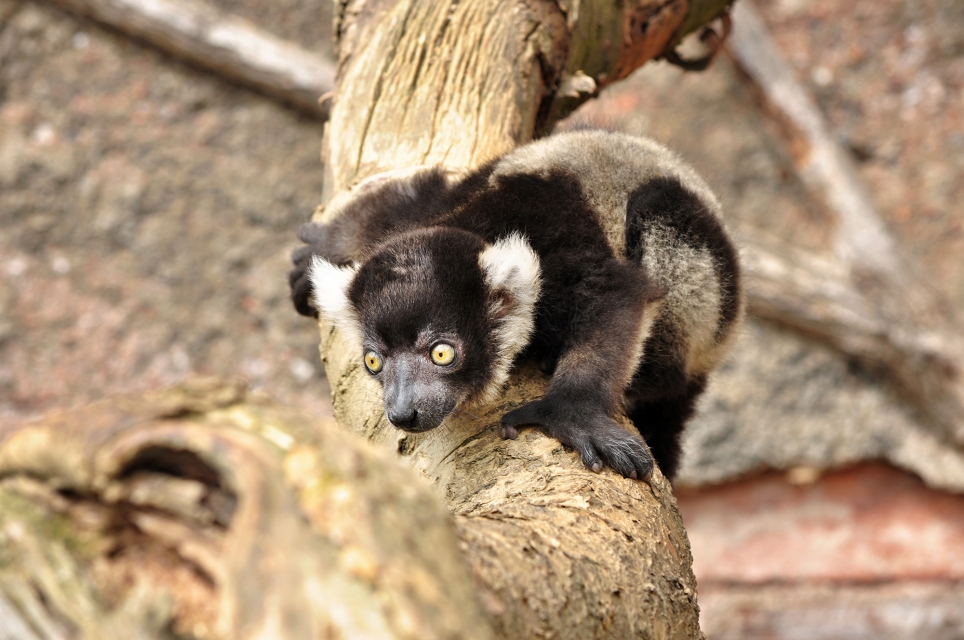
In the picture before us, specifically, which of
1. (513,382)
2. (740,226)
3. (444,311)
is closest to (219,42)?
(740,226)

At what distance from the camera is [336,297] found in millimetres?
3465

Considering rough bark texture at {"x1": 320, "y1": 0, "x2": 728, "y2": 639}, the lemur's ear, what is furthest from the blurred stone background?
the lemur's ear

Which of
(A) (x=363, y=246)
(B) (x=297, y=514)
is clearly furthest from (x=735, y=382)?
(B) (x=297, y=514)

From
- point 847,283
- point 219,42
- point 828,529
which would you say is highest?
point 847,283

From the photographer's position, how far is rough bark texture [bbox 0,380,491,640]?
124 cm

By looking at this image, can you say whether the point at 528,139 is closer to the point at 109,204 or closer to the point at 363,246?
the point at 363,246

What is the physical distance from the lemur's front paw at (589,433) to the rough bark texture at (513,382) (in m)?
0.04

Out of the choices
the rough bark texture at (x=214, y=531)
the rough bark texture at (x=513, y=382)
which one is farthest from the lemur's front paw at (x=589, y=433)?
the rough bark texture at (x=214, y=531)

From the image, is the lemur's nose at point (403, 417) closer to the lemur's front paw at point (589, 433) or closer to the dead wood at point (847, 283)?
the lemur's front paw at point (589, 433)

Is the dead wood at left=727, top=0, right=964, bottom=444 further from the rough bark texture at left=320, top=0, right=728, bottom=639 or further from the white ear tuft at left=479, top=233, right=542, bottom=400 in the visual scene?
the white ear tuft at left=479, top=233, right=542, bottom=400

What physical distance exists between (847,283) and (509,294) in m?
4.12

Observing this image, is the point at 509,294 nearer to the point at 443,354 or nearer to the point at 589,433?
the point at 443,354

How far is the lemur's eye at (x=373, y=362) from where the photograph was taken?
3348 millimetres

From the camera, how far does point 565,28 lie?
3.96m
